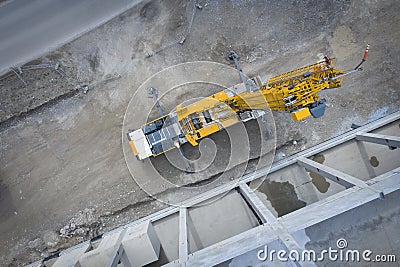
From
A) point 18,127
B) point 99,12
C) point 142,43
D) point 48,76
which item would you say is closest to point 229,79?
point 142,43

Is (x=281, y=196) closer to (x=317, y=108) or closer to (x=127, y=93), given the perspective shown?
(x=317, y=108)

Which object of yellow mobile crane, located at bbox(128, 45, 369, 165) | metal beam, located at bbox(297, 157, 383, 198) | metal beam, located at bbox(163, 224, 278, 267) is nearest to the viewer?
metal beam, located at bbox(163, 224, 278, 267)

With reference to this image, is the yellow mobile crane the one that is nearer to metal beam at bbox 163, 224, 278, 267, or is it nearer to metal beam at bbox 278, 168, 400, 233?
metal beam at bbox 278, 168, 400, 233

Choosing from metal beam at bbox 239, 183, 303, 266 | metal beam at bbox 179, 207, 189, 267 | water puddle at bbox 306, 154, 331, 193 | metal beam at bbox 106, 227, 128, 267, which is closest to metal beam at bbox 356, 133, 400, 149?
water puddle at bbox 306, 154, 331, 193

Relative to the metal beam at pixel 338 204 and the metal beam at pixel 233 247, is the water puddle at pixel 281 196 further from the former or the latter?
the metal beam at pixel 233 247

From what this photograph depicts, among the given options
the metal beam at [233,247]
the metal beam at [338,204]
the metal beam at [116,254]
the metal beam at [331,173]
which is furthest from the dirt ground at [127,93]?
the metal beam at [233,247]
